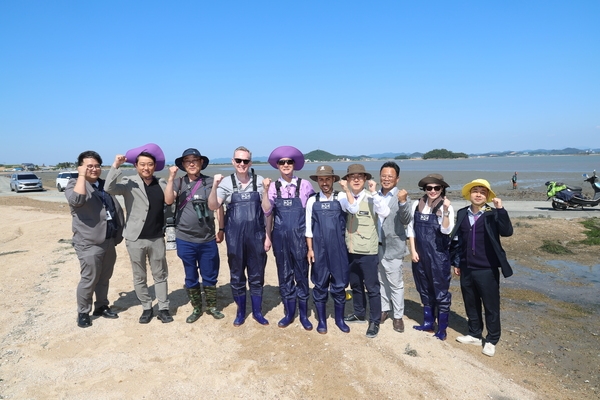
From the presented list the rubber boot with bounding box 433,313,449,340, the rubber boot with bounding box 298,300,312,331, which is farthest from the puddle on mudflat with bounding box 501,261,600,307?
the rubber boot with bounding box 298,300,312,331

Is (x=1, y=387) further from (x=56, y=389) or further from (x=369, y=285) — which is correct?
(x=369, y=285)

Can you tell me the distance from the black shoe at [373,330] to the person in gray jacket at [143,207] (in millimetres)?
2737

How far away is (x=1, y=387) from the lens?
3.35 meters

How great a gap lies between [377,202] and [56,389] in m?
3.74

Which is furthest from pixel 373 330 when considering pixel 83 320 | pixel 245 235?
pixel 83 320

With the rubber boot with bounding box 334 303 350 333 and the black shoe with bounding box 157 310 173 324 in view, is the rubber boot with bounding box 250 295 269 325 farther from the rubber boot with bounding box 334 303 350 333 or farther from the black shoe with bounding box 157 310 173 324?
the black shoe with bounding box 157 310 173 324

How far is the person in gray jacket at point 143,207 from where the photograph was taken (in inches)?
169

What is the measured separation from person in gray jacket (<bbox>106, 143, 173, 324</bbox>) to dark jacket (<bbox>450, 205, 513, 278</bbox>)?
3568 millimetres

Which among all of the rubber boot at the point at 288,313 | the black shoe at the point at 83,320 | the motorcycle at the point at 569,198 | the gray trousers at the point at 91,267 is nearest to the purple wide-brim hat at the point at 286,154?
the rubber boot at the point at 288,313

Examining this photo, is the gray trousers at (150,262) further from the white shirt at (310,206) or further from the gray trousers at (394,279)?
the gray trousers at (394,279)

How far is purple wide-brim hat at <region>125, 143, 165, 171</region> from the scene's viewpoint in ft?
14.3

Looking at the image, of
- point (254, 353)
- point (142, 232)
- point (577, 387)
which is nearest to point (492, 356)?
point (577, 387)

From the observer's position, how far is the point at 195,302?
4.70 metres

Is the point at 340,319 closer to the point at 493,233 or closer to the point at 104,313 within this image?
the point at 493,233
